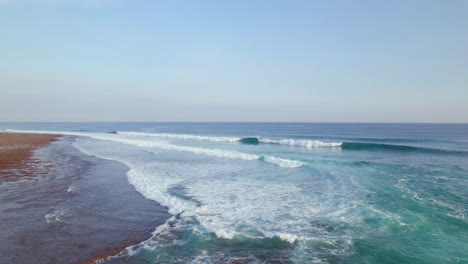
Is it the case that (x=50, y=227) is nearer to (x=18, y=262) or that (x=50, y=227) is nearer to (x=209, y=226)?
(x=18, y=262)

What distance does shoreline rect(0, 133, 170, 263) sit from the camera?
6094 mm

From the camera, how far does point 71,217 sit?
8156mm

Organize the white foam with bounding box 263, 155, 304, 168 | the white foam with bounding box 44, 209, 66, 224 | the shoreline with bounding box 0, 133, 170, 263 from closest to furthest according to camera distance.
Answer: the shoreline with bounding box 0, 133, 170, 263
the white foam with bounding box 44, 209, 66, 224
the white foam with bounding box 263, 155, 304, 168

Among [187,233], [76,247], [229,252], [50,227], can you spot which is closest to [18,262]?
[76,247]

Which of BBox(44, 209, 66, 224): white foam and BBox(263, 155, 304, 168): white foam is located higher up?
BBox(263, 155, 304, 168): white foam

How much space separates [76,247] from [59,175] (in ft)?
30.8

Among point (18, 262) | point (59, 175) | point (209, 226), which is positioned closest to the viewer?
point (18, 262)

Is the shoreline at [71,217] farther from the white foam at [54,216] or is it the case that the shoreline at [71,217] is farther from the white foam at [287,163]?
the white foam at [287,163]

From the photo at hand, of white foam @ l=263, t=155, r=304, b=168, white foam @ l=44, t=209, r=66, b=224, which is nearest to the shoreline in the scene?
white foam @ l=44, t=209, r=66, b=224

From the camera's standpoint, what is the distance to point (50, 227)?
7.36 metres

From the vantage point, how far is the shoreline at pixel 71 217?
6.09 meters

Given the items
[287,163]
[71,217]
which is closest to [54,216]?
[71,217]

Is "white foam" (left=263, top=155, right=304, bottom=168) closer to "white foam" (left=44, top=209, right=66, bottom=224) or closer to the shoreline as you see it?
the shoreline

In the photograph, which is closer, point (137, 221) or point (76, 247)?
point (76, 247)
